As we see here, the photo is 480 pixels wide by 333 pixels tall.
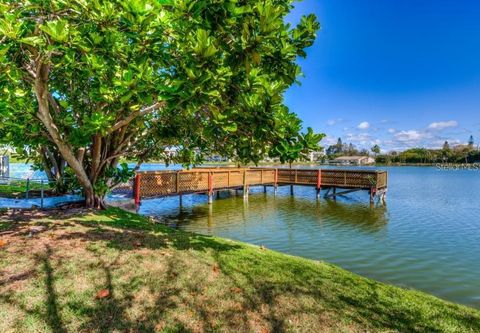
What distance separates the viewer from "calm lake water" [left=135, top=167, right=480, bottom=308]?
8016 mm

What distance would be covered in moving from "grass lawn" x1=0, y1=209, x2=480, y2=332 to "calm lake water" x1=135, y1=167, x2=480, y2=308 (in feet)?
9.31

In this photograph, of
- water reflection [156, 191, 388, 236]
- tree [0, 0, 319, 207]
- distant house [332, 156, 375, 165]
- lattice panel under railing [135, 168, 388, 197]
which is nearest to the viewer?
tree [0, 0, 319, 207]

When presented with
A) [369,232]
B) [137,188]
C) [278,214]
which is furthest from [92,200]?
[369,232]

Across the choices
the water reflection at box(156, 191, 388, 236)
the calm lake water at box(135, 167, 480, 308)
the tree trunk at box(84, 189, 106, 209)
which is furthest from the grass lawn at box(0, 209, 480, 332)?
the water reflection at box(156, 191, 388, 236)

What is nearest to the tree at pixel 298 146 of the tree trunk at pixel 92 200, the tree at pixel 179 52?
the tree at pixel 179 52

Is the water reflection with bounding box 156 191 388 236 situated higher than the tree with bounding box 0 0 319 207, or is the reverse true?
the tree with bounding box 0 0 319 207

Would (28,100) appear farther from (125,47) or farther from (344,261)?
(344,261)

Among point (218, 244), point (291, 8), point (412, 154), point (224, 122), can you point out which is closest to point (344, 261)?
point (218, 244)

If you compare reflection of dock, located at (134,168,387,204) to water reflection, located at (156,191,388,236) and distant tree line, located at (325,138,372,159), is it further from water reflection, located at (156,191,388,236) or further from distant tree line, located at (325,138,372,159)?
distant tree line, located at (325,138,372,159)

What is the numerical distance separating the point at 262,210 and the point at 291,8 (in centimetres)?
1389

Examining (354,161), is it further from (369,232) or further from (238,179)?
(369,232)

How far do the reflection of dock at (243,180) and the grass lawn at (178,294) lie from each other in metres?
10.4

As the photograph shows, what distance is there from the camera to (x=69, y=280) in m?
4.18

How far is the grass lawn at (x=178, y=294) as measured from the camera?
3479 millimetres
